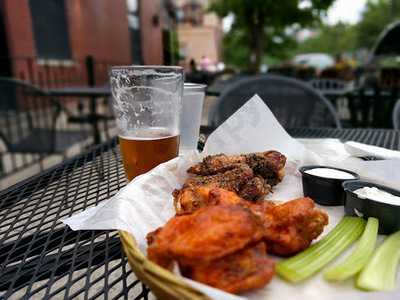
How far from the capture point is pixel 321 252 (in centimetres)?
78

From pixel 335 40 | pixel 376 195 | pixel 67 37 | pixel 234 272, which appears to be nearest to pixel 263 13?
pixel 67 37

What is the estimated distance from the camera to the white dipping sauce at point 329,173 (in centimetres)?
116

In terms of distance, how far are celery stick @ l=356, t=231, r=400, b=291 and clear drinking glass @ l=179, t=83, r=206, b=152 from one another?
853mm

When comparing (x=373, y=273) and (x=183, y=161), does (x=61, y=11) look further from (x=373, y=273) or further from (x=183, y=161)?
(x=373, y=273)

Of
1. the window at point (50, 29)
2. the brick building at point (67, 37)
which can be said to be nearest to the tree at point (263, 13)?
the brick building at point (67, 37)

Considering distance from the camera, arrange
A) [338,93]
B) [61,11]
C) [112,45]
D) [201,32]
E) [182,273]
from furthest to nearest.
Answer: [201,32], [112,45], [61,11], [338,93], [182,273]

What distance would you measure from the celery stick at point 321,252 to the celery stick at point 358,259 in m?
0.02

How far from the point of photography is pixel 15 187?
132cm

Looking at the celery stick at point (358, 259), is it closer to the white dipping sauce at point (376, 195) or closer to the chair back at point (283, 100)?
the white dipping sauce at point (376, 195)

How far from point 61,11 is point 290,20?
6.44 meters

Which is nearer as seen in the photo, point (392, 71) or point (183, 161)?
point (183, 161)

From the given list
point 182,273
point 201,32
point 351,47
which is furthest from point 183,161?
point 351,47

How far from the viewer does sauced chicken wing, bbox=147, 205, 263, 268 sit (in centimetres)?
63

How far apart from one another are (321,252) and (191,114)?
82 cm
